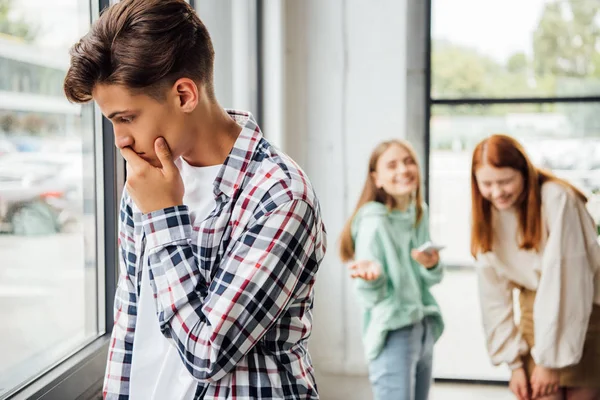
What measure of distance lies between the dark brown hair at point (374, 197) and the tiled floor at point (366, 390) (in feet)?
1.94

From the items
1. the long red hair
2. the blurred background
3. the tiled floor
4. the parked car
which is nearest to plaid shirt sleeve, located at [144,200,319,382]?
the parked car

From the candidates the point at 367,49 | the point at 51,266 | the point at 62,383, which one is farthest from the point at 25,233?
the point at 367,49

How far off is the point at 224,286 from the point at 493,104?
6.43 ft

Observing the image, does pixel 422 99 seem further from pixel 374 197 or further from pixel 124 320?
pixel 124 320

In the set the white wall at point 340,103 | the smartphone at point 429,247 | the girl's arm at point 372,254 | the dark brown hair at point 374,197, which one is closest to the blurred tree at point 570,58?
the white wall at point 340,103

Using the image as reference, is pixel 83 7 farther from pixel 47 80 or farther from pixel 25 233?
pixel 25 233

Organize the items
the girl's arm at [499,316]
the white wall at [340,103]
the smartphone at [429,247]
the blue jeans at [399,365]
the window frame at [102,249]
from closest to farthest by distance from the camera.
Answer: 1. the window frame at [102,249]
2. the blue jeans at [399,365]
3. the smartphone at [429,247]
4. the girl's arm at [499,316]
5. the white wall at [340,103]

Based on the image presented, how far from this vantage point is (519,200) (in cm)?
234

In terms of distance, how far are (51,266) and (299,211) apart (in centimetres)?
62

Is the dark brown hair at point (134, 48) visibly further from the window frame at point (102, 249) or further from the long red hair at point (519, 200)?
the long red hair at point (519, 200)

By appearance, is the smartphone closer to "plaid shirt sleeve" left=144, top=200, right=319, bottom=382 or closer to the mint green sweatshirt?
the mint green sweatshirt

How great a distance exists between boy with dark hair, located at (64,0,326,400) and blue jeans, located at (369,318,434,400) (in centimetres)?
127

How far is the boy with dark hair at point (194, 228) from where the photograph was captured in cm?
83

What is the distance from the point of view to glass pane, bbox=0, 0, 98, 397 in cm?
106
